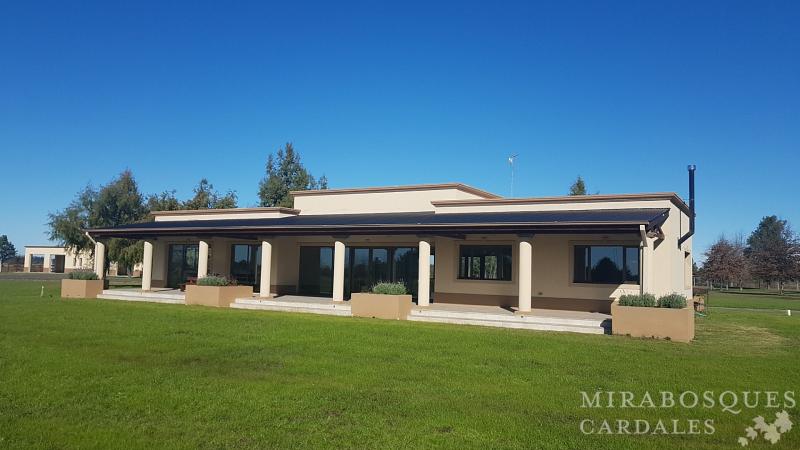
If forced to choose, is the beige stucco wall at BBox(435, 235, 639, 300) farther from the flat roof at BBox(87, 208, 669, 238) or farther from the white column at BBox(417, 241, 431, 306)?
the white column at BBox(417, 241, 431, 306)

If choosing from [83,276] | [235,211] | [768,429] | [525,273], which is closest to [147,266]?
[83,276]

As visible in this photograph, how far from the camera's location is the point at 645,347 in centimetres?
1374

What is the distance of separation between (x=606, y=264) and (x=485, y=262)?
449cm

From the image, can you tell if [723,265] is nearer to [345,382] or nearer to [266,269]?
[266,269]

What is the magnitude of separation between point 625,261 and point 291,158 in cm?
5425

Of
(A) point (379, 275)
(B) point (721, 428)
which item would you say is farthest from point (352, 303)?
(B) point (721, 428)

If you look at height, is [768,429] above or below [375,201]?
below

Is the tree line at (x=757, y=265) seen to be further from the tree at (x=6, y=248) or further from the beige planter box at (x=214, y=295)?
the tree at (x=6, y=248)

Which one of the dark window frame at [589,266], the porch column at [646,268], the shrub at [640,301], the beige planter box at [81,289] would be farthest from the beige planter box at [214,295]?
the porch column at [646,268]

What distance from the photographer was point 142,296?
Answer: 26000mm

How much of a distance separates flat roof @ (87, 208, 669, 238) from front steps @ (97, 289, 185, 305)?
271 centimetres

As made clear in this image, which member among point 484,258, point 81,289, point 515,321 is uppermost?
point 484,258

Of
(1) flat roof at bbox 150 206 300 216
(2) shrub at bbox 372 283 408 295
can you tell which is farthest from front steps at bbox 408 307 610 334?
(1) flat roof at bbox 150 206 300 216

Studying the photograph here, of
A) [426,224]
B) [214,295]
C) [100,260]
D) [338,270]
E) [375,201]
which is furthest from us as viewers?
[100,260]
